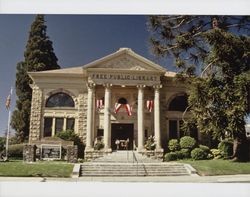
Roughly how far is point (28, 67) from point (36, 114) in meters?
2.70

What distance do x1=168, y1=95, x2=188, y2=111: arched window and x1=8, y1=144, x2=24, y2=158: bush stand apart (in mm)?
5705

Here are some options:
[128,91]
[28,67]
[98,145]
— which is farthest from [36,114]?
[128,91]

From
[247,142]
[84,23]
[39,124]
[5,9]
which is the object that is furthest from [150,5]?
[39,124]

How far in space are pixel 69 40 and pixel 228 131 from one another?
4.59 metres

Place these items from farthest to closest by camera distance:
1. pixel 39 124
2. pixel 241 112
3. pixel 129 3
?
pixel 39 124, pixel 241 112, pixel 129 3

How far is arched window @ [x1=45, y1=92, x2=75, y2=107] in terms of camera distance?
13.8 m

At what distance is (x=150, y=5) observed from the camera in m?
8.52

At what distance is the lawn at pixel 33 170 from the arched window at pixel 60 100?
4164mm

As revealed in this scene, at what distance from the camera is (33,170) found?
929 centimetres

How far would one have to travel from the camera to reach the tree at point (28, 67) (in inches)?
398

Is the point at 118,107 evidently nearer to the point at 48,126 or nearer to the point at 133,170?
the point at 48,126

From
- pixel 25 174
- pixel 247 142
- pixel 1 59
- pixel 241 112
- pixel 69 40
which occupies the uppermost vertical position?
pixel 69 40

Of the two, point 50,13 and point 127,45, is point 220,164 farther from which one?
point 50,13

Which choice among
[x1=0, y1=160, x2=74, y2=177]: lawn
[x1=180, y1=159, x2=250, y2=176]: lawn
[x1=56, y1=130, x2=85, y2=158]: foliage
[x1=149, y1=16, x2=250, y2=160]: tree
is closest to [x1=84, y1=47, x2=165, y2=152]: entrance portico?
[x1=56, y1=130, x2=85, y2=158]: foliage
